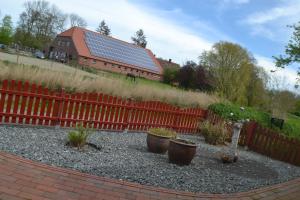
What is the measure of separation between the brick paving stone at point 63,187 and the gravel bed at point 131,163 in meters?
0.30

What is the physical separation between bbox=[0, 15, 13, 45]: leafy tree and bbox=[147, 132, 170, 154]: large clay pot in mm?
65073

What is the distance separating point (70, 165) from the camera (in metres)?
5.59

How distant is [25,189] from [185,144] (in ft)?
12.2

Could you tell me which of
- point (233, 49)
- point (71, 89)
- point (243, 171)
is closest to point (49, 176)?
point (243, 171)

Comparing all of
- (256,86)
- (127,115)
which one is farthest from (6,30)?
(127,115)

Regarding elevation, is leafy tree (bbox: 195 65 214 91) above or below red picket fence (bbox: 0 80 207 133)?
above

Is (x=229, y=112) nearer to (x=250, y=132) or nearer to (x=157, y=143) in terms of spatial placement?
(x=250, y=132)

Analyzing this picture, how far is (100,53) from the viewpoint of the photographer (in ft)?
189

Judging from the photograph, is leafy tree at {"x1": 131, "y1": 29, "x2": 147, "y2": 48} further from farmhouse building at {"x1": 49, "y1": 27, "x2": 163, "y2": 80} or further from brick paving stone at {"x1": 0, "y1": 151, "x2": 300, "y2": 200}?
brick paving stone at {"x1": 0, "y1": 151, "x2": 300, "y2": 200}

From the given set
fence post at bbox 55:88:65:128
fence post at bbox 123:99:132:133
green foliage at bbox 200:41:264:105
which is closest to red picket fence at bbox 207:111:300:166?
fence post at bbox 123:99:132:133

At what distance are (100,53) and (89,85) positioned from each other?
45.8 metres

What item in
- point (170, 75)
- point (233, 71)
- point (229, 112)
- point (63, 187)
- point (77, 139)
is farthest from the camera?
point (170, 75)

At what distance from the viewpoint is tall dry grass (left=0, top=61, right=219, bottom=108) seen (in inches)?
425

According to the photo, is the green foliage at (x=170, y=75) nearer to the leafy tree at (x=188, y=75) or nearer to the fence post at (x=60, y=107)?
the leafy tree at (x=188, y=75)
